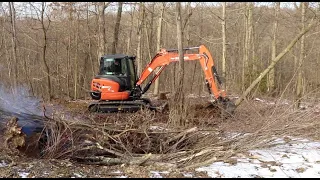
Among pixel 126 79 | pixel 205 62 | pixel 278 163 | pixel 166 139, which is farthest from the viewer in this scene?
pixel 126 79

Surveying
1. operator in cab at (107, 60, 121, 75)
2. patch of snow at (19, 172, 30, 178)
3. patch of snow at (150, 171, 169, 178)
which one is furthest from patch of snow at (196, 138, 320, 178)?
operator in cab at (107, 60, 121, 75)

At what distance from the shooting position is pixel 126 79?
489 inches

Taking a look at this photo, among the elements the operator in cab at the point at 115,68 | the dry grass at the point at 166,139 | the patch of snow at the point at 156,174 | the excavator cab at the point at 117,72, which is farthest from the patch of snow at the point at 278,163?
the operator in cab at the point at 115,68

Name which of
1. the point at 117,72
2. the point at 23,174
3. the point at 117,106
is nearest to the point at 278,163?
the point at 23,174

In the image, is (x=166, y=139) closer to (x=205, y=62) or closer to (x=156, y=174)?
(x=156, y=174)

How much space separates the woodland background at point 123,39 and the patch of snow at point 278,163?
37.4 feet

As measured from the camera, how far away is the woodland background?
20.2 meters

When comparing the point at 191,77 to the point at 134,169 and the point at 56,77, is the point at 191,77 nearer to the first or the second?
the point at 134,169

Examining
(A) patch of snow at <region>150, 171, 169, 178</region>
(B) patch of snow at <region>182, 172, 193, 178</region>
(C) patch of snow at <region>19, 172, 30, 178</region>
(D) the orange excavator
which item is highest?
(D) the orange excavator

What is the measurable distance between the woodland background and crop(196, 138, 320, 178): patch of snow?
11406 mm

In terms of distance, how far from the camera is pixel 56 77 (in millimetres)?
26516

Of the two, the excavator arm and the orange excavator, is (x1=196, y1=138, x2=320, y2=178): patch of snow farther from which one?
the orange excavator

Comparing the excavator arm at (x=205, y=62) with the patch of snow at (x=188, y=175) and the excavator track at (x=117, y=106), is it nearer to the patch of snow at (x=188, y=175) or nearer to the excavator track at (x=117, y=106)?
the excavator track at (x=117, y=106)

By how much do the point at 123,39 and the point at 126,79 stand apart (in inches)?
812
